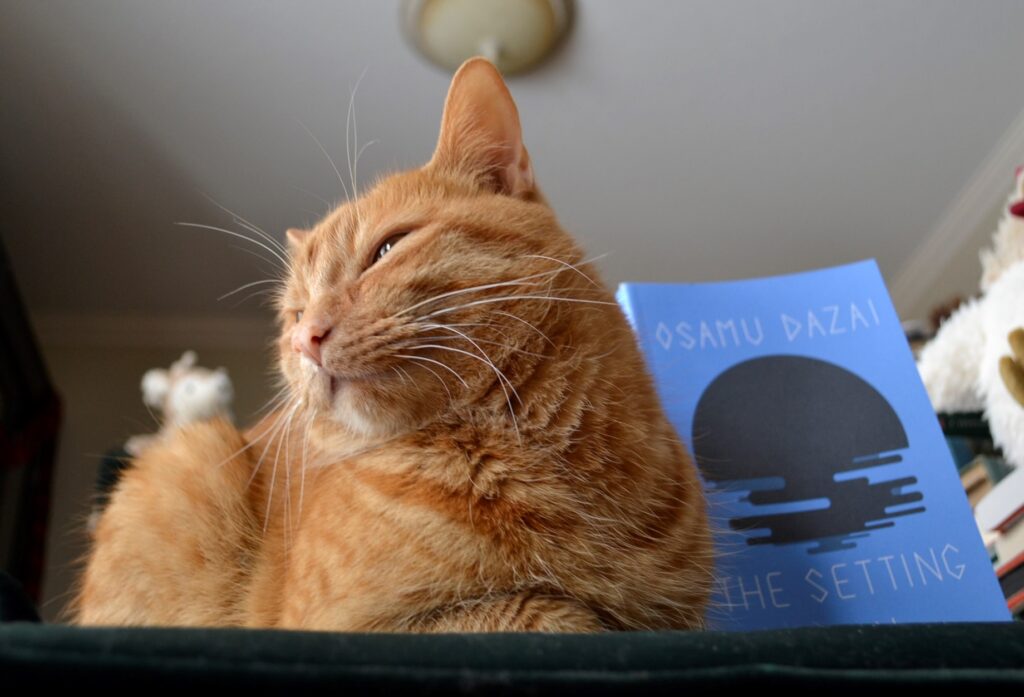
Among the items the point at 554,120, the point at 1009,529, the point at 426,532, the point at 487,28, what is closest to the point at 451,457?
the point at 426,532

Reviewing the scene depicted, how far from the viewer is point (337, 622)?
0.62 m

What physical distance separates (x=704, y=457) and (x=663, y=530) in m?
0.24

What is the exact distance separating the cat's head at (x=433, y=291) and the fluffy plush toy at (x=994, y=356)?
64 cm

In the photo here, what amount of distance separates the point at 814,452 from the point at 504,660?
719 millimetres

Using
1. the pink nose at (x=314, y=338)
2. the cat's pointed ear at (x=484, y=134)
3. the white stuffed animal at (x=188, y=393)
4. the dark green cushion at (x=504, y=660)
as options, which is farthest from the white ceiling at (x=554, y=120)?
the dark green cushion at (x=504, y=660)

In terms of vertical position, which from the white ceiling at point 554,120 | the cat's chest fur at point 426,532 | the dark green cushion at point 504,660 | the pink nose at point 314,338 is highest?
the white ceiling at point 554,120

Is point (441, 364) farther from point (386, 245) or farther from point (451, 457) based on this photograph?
point (386, 245)

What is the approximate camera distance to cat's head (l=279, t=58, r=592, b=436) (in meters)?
0.71

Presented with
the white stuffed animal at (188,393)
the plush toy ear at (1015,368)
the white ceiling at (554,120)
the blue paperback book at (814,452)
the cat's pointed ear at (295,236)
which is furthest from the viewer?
the white stuffed animal at (188,393)

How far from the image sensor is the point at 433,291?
0.75 metres

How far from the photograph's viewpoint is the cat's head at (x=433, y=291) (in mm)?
708

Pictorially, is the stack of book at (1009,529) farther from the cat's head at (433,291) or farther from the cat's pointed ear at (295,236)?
the cat's pointed ear at (295,236)

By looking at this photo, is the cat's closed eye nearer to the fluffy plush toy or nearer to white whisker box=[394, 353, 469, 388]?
white whisker box=[394, 353, 469, 388]

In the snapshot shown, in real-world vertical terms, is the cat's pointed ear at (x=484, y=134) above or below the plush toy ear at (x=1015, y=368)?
above
